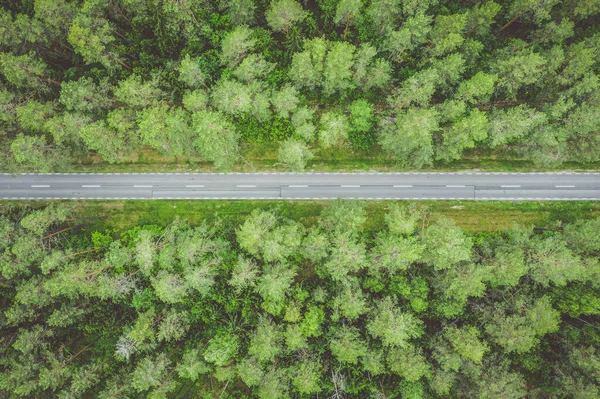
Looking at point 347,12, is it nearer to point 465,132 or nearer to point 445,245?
point 465,132

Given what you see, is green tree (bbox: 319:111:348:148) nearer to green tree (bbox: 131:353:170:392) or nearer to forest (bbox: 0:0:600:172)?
forest (bbox: 0:0:600:172)

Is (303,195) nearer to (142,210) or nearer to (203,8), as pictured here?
(142,210)

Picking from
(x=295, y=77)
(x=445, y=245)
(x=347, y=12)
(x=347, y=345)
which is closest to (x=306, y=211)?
(x=295, y=77)

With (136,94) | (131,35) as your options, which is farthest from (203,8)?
(136,94)

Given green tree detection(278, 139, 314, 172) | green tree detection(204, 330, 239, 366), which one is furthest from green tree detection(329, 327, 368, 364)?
green tree detection(278, 139, 314, 172)

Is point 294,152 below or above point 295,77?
below

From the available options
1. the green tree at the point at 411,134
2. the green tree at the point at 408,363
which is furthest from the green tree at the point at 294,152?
the green tree at the point at 408,363
